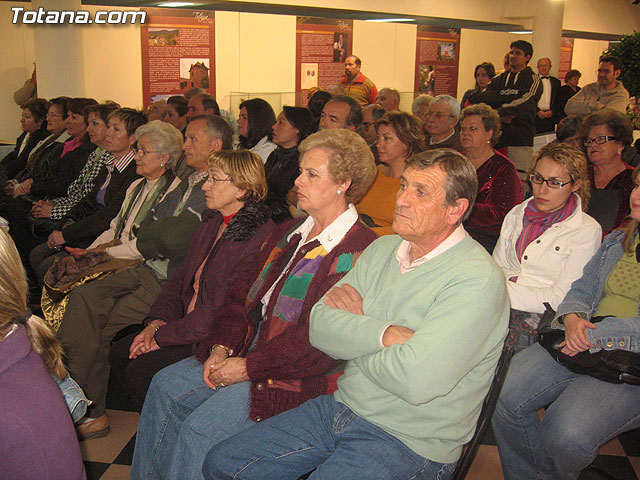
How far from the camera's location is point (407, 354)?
1.63 metres

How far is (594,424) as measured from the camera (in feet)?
6.79

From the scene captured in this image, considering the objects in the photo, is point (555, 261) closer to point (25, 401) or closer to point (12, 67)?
point (25, 401)

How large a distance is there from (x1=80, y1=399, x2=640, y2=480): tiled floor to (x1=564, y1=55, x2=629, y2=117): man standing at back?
4.75 m

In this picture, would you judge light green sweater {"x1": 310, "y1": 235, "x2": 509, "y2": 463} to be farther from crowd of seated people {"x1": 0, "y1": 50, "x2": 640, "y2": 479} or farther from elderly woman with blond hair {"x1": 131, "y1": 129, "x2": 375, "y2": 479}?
elderly woman with blond hair {"x1": 131, "y1": 129, "x2": 375, "y2": 479}

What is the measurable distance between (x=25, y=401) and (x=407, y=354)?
919mm

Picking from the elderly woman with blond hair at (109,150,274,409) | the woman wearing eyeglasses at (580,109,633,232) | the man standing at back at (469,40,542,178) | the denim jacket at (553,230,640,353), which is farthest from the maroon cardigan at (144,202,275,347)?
the man standing at back at (469,40,542,178)

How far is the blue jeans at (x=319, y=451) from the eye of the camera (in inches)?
67.2

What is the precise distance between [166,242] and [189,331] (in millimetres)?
651

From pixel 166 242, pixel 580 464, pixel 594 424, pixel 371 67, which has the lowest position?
pixel 580 464

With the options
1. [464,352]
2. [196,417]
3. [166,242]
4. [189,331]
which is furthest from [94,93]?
[464,352]

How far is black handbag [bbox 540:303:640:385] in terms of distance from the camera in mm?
2063

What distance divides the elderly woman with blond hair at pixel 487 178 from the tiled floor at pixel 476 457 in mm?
1170

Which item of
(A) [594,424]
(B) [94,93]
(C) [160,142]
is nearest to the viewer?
(A) [594,424]

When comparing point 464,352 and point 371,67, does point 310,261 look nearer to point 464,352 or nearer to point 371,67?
point 464,352
